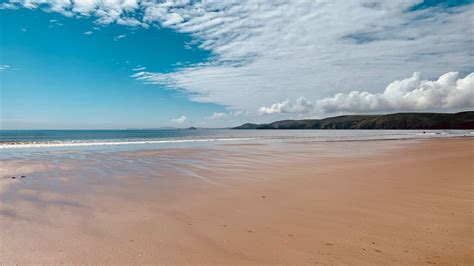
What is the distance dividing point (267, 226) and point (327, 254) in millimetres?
1301

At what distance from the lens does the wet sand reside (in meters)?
3.85

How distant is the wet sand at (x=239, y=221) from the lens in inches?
151

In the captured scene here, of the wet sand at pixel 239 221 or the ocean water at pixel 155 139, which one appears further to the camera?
the ocean water at pixel 155 139

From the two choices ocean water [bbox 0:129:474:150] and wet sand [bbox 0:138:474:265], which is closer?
wet sand [bbox 0:138:474:265]

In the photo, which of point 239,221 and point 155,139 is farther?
point 155,139

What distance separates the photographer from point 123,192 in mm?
7773

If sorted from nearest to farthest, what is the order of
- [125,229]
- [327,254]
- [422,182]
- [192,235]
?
[327,254], [192,235], [125,229], [422,182]

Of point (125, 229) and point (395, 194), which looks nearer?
point (125, 229)

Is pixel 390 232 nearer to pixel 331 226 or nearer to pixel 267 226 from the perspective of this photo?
pixel 331 226

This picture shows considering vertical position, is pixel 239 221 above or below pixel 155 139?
below

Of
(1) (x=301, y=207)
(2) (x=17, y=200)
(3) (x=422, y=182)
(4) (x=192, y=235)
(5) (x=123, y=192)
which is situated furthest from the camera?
(3) (x=422, y=182)

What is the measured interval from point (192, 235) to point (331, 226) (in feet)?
7.94

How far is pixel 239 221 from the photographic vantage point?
5207 millimetres

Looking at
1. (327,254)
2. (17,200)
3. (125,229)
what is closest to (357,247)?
(327,254)
